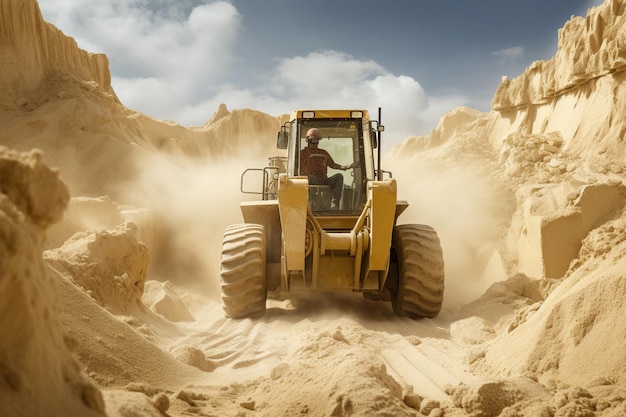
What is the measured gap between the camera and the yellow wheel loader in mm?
6688

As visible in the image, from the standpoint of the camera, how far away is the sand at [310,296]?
217 cm

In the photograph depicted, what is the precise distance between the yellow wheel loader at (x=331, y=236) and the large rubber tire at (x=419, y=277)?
0.04 feet

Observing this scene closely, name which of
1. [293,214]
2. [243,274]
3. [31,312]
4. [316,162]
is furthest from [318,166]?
[31,312]

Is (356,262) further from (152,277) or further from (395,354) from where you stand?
(152,277)

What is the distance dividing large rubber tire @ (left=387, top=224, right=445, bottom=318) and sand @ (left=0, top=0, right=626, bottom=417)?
21 centimetres

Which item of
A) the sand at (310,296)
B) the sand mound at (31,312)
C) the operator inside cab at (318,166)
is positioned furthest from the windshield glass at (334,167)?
the sand mound at (31,312)

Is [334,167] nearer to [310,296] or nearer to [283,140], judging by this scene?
[283,140]

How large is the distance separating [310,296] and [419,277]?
5.86 feet

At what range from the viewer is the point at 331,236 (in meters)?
6.89

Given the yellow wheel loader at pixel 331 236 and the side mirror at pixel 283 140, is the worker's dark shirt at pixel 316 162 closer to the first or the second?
the yellow wheel loader at pixel 331 236

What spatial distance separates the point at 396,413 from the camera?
3.13 meters

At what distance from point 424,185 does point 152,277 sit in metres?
7.54

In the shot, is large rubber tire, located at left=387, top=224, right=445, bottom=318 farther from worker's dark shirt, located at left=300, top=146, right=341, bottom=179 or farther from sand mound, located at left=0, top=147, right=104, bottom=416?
sand mound, located at left=0, top=147, right=104, bottom=416

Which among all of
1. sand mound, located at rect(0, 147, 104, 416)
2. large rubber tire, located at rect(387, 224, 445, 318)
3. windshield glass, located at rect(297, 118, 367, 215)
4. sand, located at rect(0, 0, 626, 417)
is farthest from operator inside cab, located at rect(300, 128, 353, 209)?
sand mound, located at rect(0, 147, 104, 416)
